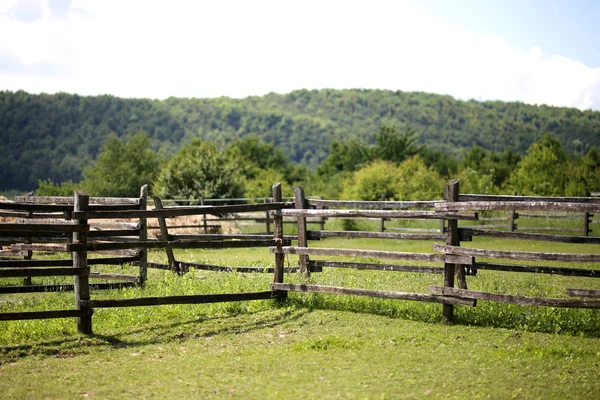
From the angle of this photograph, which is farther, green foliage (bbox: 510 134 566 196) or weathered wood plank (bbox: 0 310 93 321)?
green foliage (bbox: 510 134 566 196)

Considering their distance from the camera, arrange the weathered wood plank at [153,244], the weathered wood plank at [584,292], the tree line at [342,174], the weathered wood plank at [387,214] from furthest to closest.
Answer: the tree line at [342,174]
the weathered wood plank at [387,214]
the weathered wood plank at [153,244]
the weathered wood plank at [584,292]

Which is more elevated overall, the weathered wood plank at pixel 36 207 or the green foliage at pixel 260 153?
the green foliage at pixel 260 153

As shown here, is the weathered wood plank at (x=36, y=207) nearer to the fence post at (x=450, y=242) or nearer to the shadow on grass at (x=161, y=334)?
the shadow on grass at (x=161, y=334)

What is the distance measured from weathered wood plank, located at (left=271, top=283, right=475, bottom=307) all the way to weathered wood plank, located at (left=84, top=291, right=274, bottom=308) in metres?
0.39

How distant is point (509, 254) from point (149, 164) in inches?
2445

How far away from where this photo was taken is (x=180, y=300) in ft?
30.2

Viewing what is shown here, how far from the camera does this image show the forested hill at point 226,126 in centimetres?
11762

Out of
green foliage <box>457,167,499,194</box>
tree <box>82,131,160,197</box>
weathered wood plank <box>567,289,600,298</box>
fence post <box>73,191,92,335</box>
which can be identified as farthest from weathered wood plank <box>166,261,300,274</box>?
tree <box>82,131,160,197</box>

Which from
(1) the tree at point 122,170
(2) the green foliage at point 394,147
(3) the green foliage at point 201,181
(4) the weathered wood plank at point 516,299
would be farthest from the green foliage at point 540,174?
(4) the weathered wood plank at point 516,299

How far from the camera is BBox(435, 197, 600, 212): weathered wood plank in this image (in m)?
8.05

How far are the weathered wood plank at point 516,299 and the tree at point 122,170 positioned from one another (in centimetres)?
5662

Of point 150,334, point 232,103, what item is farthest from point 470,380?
point 232,103

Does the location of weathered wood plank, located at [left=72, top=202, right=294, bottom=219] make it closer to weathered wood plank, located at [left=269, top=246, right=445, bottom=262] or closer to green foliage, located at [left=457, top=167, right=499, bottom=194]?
weathered wood plank, located at [left=269, top=246, right=445, bottom=262]

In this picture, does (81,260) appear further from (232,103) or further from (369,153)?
(232,103)
